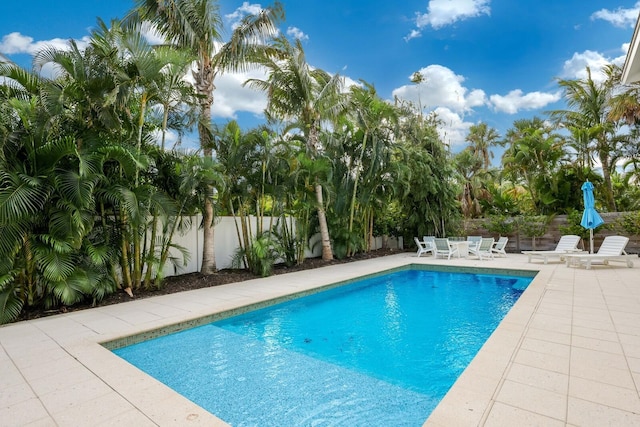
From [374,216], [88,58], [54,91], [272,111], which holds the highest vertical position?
[272,111]

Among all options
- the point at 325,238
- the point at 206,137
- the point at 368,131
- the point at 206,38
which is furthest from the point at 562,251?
the point at 206,38

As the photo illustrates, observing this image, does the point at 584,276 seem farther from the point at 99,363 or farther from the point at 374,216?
the point at 99,363

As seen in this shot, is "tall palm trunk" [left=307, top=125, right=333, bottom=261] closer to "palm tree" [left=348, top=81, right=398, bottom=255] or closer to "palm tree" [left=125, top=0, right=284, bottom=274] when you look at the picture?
"palm tree" [left=348, top=81, right=398, bottom=255]

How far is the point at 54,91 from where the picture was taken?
5449 mm

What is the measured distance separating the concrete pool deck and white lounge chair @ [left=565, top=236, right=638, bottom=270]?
3.72 meters

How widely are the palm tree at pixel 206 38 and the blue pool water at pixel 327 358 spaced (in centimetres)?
387

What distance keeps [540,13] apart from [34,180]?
14.6m

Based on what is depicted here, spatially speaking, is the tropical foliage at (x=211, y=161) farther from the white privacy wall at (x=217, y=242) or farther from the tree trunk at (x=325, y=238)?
the white privacy wall at (x=217, y=242)

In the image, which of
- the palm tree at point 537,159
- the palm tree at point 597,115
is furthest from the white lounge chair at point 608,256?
the palm tree at point 597,115

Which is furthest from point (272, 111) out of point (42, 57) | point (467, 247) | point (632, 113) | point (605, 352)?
point (632, 113)

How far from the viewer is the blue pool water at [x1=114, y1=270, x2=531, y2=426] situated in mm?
3139

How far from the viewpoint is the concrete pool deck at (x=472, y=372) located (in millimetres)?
2531

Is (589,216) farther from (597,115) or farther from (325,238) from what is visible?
(325,238)

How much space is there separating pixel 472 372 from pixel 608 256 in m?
8.87
